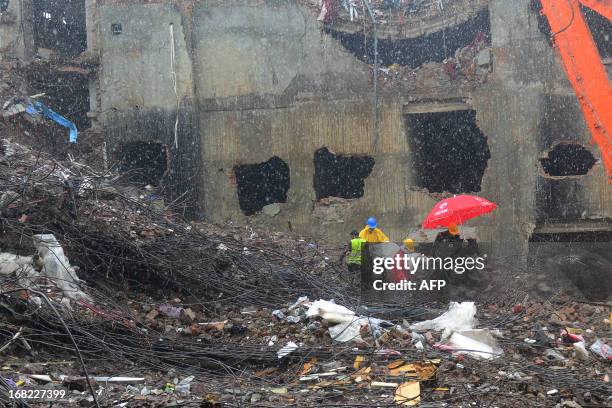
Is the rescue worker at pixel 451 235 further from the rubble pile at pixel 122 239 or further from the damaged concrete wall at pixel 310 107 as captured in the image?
the damaged concrete wall at pixel 310 107

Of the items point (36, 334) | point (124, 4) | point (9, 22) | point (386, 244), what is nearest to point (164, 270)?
point (36, 334)

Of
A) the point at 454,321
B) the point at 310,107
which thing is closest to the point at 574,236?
the point at 310,107

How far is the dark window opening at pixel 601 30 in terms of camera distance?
474 inches

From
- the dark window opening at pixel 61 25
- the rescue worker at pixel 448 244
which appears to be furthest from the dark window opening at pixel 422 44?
the dark window opening at pixel 61 25

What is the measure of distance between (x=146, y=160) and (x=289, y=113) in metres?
3.25

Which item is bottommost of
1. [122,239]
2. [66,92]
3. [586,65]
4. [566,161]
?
[122,239]

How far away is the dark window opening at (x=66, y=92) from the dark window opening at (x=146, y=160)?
1.57 metres

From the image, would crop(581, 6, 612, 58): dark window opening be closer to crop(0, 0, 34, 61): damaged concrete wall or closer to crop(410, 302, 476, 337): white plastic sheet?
crop(410, 302, 476, 337): white plastic sheet

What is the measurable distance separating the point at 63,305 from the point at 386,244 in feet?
15.0

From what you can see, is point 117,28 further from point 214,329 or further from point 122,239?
point 214,329

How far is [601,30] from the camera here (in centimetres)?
1212

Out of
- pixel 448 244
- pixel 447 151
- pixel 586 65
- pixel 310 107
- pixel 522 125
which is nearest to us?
pixel 448 244

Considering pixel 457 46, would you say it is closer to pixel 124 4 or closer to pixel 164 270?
pixel 124 4

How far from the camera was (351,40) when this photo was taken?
523 inches
